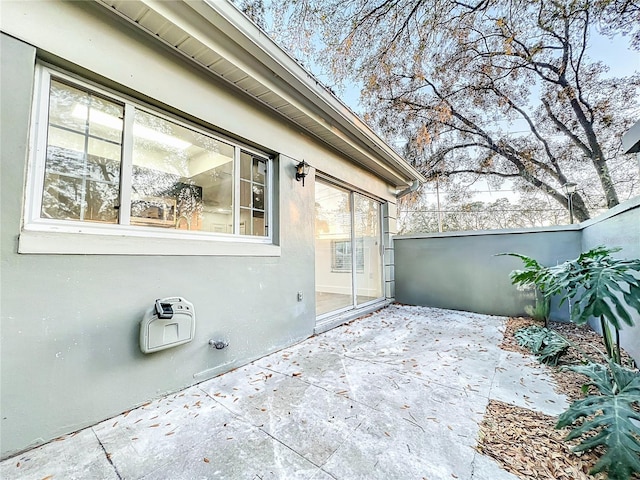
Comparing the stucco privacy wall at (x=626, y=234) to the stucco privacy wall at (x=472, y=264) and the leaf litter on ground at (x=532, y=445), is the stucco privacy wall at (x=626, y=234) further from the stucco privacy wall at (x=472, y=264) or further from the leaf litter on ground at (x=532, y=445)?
the stucco privacy wall at (x=472, y=264)

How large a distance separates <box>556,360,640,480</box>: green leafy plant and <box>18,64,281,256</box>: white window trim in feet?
9.58

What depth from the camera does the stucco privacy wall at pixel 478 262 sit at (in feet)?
15.3

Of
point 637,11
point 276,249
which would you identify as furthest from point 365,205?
point 637,11

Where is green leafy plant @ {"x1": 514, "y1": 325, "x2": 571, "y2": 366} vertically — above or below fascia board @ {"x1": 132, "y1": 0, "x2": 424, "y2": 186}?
below

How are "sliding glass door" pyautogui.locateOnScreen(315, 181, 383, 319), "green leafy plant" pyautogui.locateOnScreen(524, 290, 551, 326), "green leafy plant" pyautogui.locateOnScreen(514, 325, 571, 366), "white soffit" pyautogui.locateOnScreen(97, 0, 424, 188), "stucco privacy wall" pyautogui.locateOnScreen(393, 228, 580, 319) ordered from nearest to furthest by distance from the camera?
"white soffit" pyautogui.locateOnScreen(97, 0, 424, 188)
"green leafy plant" pyautogui.locateOnScreen(514, 325, 571, 366)
"green leafy plant" pyautogui.locateOnScreen(524, 290, 551, 326)
"sliding glass door" pyautogui.locateOnScreen(315, 181, 383, 319)
"stucco privacy wall" pyautogui.locateOnScreen(393, 228, 580, 319)

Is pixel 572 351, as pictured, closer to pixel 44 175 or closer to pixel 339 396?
pixel 339 396

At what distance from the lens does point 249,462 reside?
4.83 ft

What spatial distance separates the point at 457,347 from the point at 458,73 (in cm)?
829

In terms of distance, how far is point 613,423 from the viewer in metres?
1.36

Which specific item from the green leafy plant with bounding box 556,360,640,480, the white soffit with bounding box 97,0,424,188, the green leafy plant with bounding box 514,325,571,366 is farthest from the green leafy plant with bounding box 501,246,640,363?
the white soffit with bounding box 97,0,424,188

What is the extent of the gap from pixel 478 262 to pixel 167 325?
5.59 m

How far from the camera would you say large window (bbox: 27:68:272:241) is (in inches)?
73.5

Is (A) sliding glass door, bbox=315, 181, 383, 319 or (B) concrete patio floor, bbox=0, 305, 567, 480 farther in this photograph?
(A) sliding glass door, bbox=315, 181, 383, 319

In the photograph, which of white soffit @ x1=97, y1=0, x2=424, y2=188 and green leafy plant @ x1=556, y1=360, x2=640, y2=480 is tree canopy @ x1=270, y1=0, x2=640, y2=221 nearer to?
white soffit @ x1=97, y1=0, x2=424, y2=188
